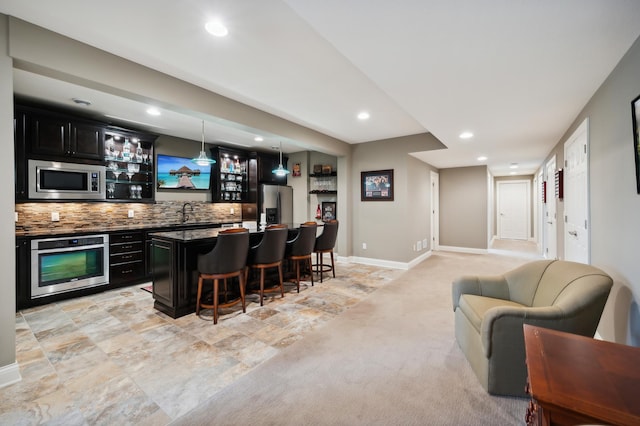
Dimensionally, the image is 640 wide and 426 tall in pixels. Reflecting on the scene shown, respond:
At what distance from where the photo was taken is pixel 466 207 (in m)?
7.42

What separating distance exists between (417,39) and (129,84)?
8.24 ft

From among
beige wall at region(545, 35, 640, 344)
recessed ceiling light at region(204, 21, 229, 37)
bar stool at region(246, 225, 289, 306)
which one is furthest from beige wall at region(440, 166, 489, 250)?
recessed ceiling light at region(204, 21, 229, 37)

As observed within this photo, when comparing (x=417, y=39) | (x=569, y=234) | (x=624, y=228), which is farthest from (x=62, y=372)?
(x=569, y=234)

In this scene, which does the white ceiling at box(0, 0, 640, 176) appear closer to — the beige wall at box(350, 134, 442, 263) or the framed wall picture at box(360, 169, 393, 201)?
the beige wall at box(350, 134, 442, 263)

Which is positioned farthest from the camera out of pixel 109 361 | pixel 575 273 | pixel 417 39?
pixel 109 361

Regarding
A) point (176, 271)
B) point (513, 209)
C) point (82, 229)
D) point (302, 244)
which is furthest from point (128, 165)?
point (513, 209)

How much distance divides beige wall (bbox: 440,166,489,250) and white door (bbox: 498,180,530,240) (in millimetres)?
3349

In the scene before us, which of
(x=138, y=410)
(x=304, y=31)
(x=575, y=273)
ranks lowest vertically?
(x=138, y=410)

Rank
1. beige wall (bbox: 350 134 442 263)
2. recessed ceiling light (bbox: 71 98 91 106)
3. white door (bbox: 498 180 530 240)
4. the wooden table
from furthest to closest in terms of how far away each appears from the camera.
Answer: white door (bbox: 498 180 530 240) < beige wall (bbox: 350 134 442 263) < recessed ceiling light (bbox: 71 98 91 106) < the wooden table

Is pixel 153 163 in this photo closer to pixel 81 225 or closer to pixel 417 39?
A: pixel 81 225

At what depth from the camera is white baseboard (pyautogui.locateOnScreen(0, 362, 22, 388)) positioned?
6.35 ft

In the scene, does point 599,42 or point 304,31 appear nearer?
point 599,42

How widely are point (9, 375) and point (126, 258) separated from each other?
2434mm

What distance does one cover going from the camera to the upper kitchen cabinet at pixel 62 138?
11.7 feet
